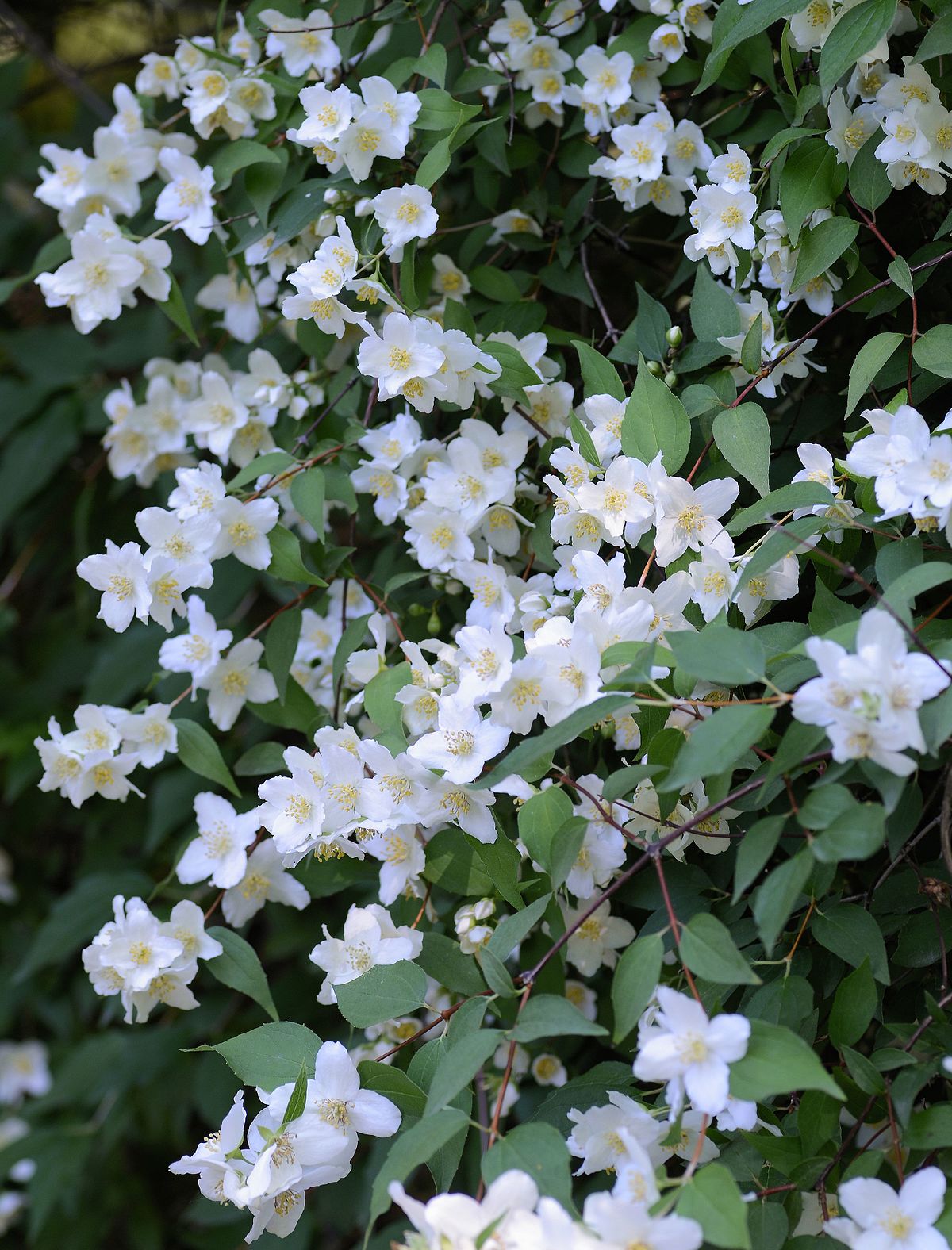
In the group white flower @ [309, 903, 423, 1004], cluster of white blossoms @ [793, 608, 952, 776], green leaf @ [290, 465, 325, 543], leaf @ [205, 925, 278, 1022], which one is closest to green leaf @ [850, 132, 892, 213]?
cluster of white blossoms @ [793, 608, 952, 776]

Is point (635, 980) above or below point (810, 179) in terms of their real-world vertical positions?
below

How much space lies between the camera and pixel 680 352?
1.15 meters

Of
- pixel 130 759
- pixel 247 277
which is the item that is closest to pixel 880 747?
pixel 130 759

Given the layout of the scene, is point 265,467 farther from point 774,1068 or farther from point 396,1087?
point 774,1068

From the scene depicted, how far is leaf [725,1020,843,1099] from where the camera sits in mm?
704

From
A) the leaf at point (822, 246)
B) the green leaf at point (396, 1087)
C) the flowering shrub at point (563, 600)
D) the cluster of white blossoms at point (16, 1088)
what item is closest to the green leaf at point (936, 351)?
the flowering shrub at point (563, 600)

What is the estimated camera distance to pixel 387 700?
106cm

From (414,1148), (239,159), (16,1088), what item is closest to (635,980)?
(414,1148)

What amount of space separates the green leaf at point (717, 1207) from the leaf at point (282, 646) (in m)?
0.72

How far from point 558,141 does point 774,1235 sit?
1.24 m

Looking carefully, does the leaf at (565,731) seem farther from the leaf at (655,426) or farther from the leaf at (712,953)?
the leaf at (655,426)

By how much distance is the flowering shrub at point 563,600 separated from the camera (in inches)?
30.4

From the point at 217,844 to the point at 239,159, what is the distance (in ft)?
2.70

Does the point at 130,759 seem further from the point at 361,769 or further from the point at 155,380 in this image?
the point at 155,380
